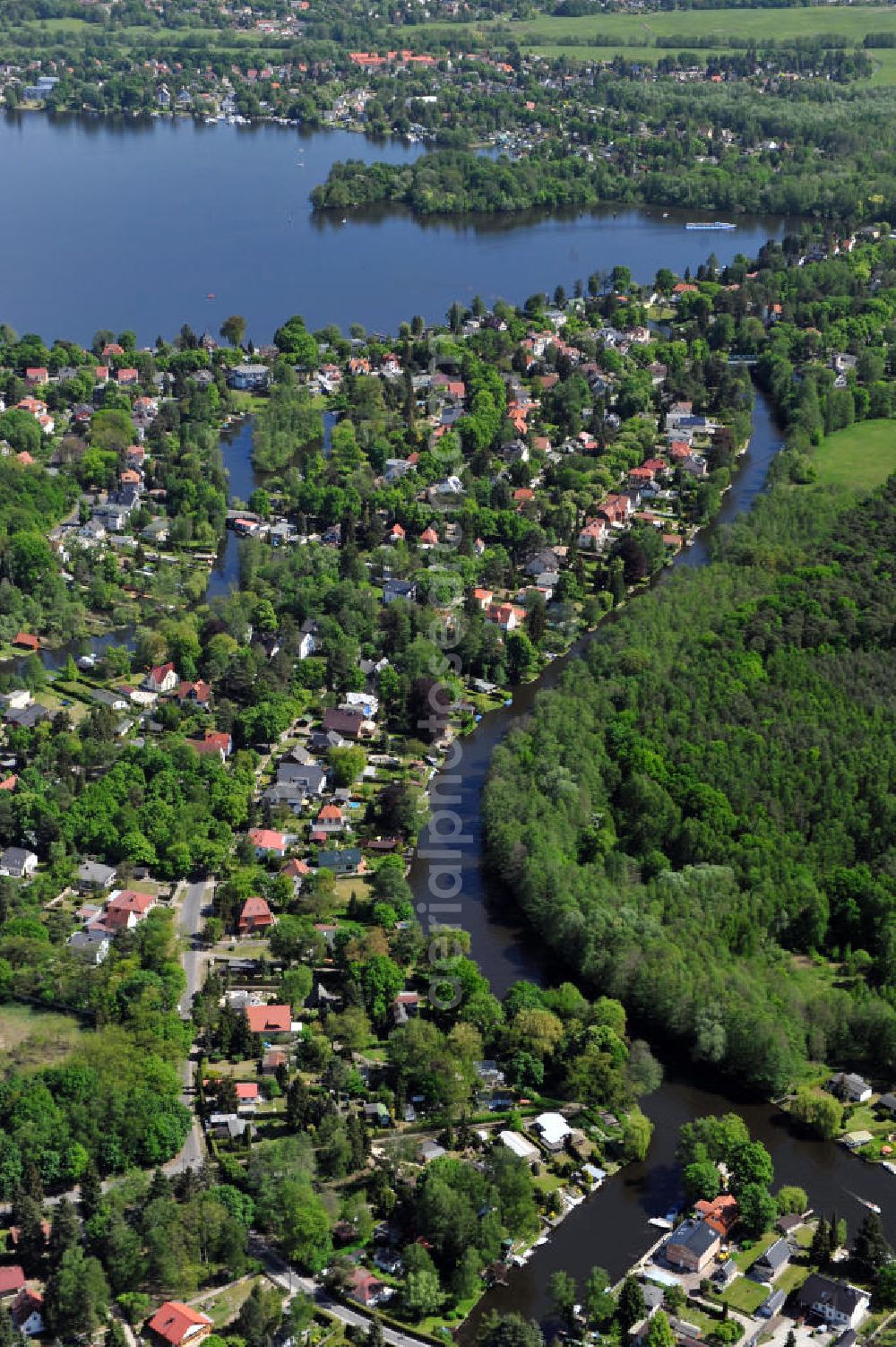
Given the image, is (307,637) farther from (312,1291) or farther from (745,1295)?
(745,1295)

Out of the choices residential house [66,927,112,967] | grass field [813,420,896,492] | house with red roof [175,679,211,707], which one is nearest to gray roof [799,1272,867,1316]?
residential house [66,927,112,967]

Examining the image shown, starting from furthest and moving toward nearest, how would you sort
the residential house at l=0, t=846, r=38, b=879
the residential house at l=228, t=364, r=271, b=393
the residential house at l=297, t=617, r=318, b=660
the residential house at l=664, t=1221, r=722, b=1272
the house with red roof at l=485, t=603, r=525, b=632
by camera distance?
the residential house at l=228, t=364, r=271, b=393, the house with red roof at l=485, t=603, r=525, b=632, the residential house at l=297, t=617, r=318, b=660, the residential house at l=0, t=846, r=38, b=879, the residential house at l=664, t=1221, r=722, b=1272

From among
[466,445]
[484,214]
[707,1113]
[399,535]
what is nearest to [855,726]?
[707,1113]

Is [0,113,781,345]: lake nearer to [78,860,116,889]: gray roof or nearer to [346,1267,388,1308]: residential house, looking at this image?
[78,860,116,889]: gray roof

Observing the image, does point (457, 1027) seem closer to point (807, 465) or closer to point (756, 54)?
point (807, 465)

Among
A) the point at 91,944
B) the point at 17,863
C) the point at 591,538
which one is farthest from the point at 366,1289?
the point at 591,538

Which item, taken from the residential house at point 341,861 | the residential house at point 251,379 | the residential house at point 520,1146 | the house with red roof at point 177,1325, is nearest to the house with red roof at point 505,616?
the residential house at point 341,861

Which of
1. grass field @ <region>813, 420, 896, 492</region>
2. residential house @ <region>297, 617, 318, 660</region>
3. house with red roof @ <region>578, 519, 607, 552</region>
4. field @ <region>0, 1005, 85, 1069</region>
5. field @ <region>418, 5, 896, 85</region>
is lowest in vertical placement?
field @ <region>0, 1005, 85, 1069</region>
